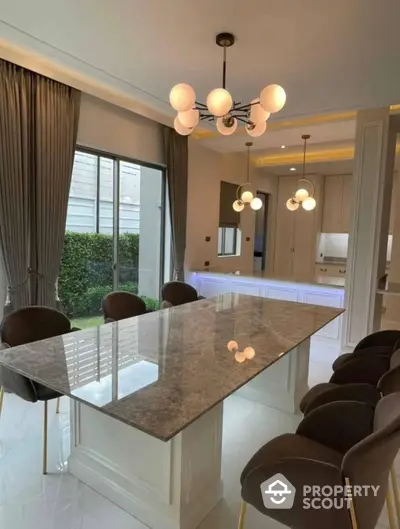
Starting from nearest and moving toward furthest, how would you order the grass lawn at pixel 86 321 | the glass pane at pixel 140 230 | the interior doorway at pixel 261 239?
the grass lawn at pixel 86 321, the glass pane at pixel 140 230, the interior doorway at pixel 261 239

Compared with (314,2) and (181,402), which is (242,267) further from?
(181,402)

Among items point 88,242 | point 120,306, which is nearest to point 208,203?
point 88,242

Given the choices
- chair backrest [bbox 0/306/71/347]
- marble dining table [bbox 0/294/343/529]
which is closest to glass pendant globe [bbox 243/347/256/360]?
marble dining table [bbox 0/294/343/529]

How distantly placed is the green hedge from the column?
2872 mm

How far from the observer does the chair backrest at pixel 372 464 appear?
1082 mm

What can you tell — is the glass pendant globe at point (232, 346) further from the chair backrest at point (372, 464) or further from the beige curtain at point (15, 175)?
the beige curtain at point (15, 175)

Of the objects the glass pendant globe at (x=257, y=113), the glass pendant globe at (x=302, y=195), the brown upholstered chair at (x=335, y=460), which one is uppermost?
the glass pendant globe at (x=257, y=113)

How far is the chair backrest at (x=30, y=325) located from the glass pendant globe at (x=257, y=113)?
1998 millimetres

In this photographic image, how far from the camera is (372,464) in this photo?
114cm

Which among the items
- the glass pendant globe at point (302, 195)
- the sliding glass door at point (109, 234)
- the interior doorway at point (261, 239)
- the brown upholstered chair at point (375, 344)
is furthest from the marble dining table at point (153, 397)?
→ the interior doorway at point (261, 239)

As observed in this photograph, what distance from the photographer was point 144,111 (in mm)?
4328

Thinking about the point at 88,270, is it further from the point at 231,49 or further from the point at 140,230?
the point at 231,49

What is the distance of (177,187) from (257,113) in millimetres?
2859

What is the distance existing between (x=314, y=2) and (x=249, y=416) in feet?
9.44
